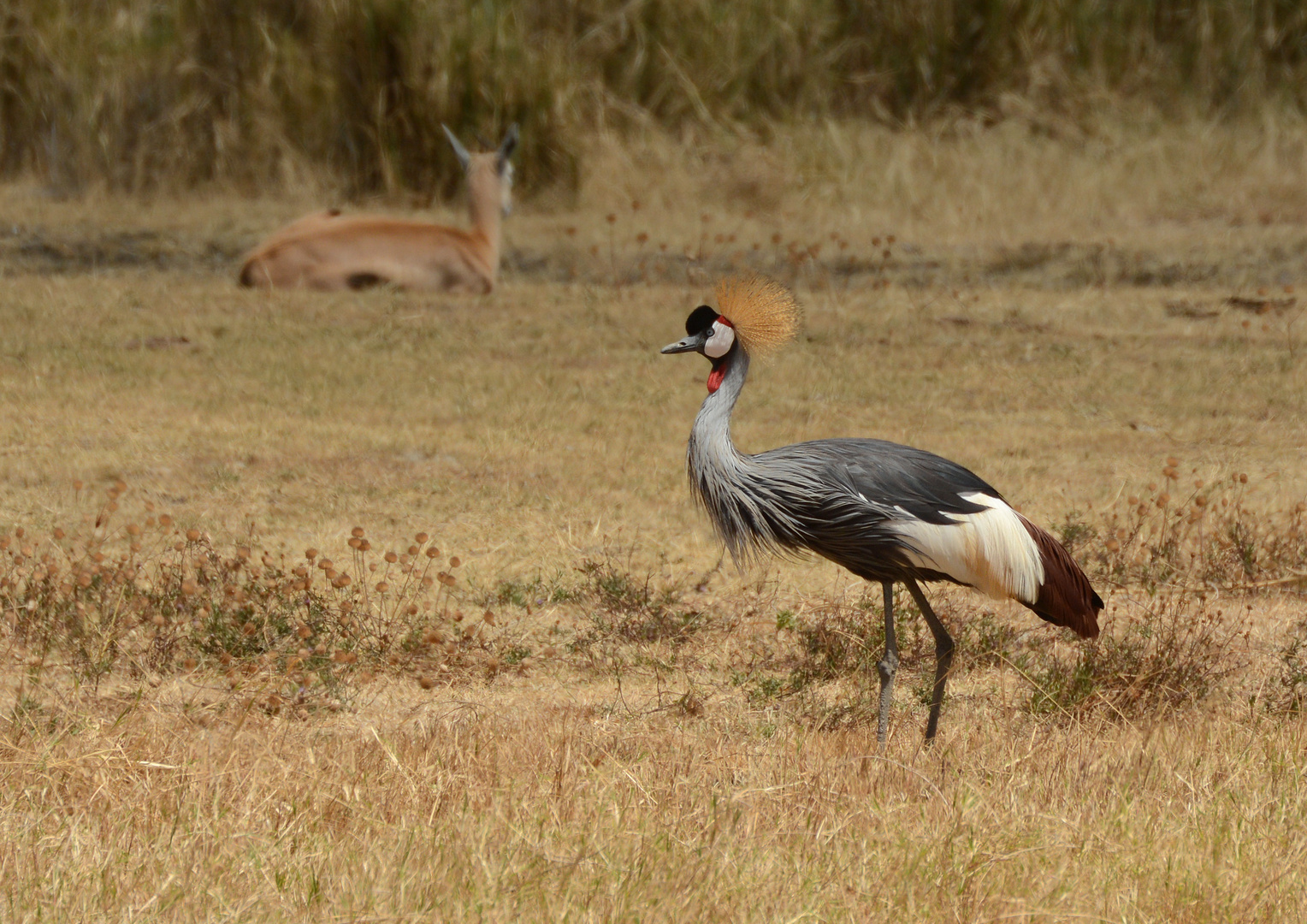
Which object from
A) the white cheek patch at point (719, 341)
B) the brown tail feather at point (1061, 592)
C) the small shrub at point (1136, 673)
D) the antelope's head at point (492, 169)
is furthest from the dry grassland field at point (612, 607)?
the white cheek patch at point (719, 341)

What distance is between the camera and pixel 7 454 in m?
7.72

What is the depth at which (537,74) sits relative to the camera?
15289 millimetres

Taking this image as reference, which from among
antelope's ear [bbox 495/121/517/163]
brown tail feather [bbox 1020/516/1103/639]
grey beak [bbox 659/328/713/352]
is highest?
antelope's ear [bbox 495/121/517/163]

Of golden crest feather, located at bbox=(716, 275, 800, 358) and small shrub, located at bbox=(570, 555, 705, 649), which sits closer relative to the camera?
golden crest feather, located at bbox=(716, 275, 800, 358)

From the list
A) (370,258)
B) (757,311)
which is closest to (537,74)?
(370,258)

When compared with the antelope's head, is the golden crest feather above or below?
below

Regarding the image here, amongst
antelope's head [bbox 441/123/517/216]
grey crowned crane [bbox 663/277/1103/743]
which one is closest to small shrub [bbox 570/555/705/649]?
grey crowned crane [bbox 663/277/1103/743]

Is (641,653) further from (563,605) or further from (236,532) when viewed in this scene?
(236,532)

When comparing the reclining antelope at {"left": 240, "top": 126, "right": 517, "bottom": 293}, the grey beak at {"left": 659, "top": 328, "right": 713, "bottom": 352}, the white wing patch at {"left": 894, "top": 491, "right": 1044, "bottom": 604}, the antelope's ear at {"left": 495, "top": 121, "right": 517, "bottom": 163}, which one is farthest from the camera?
the antelope's ear at {"left": 495, "top": 121, "right": 517, "bottom": 163}

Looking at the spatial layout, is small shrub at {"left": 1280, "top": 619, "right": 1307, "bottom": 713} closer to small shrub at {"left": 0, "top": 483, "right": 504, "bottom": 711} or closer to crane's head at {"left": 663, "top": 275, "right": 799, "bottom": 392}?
crane's head at {"left": 663, "top": 275, "right": 799, "bottom": 392}

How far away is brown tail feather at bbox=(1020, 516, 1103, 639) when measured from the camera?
4.90m

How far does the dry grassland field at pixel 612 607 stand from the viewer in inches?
142

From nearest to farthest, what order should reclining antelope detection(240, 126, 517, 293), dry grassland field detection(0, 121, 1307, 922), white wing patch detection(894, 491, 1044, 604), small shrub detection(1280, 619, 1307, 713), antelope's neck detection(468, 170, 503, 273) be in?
dry grassland field detection(0, 121, 1307, 922), white wing patch detection(894, 491, 1044, 604), small shrub detection(1280, 619, 1307, 713), reclining antelope detection(240, 126, 517, 293), antelope's neck detection(468, 170, 503, 273)

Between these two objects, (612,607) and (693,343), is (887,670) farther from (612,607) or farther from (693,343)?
(612,607)
